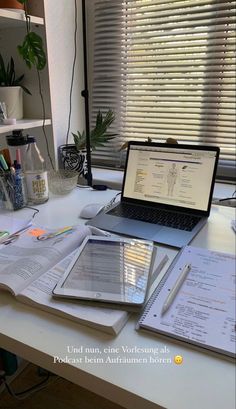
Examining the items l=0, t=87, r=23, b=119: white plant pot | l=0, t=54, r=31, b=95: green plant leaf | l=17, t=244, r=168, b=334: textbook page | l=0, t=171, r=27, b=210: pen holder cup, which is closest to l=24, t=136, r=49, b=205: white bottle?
l=0, t=171, r=27, b=210: pen holder cup

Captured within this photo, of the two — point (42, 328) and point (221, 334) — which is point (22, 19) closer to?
point (42, 328)

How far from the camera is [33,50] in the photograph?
3.63ft

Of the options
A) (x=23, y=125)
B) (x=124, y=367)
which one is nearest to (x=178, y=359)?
(x=124, y=367)

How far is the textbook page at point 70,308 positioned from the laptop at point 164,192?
325 mm

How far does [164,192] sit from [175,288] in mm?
490

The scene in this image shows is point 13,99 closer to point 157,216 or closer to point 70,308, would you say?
point 157,216

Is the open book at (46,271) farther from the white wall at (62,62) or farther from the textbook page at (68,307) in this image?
the white wall at (62,62)

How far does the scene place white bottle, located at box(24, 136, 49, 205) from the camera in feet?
3.67

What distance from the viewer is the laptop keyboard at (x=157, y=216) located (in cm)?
94

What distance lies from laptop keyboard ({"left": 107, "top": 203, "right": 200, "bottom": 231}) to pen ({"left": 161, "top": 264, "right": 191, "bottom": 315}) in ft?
0.86

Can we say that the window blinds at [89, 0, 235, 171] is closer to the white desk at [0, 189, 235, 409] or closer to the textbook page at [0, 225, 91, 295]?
the textbook page at [0, 225, 91, 295]

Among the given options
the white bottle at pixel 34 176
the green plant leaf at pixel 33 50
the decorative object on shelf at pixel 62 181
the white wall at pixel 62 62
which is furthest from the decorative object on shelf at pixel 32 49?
the decorative object on shelf at pixel 62 181

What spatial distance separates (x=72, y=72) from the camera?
1452mm

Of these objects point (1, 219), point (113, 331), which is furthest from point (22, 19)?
point (113, 331)
